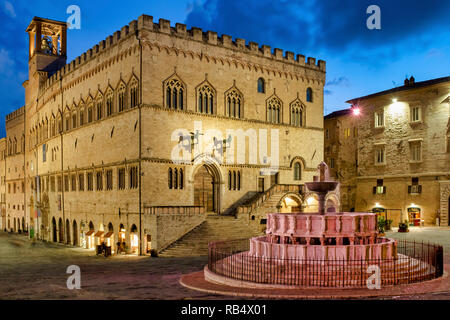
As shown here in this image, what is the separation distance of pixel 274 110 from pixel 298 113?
290 cm

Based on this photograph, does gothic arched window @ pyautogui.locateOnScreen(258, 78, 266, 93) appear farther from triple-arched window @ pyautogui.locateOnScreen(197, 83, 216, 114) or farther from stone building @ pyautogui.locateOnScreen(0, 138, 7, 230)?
stone building @ pyautogui.locateOnScreen(0, 138, 7, 230)

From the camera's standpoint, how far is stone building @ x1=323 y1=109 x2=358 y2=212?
5019cm

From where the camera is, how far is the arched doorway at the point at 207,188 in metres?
36.0

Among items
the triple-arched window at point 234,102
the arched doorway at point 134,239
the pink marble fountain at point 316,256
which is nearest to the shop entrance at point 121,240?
the arched doorway at point 134,239

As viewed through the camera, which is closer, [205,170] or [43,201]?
[205,170]

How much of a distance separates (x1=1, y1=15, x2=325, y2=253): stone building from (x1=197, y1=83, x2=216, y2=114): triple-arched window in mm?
77

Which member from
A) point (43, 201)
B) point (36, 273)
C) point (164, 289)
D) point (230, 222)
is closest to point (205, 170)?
point (230, 222)

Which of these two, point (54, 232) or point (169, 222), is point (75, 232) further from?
point (169, 222)

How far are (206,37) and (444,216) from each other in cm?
2440

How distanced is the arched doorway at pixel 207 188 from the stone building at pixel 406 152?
17.9m

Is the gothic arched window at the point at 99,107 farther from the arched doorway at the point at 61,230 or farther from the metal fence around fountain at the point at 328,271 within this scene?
the metal fence around fountain at the point at 328,271

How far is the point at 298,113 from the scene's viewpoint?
4269cm

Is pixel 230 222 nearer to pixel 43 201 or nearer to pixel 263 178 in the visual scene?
pixel 263 178

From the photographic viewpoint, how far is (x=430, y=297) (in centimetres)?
1424
